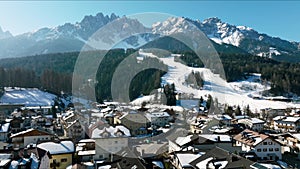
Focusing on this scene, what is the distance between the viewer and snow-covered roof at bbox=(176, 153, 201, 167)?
12.7 metres

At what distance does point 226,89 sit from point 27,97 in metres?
42.4

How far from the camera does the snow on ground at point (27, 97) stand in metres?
41.7

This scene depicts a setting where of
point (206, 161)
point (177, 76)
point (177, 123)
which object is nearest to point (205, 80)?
point (177, 76)

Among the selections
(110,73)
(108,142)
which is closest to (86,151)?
(108,142)

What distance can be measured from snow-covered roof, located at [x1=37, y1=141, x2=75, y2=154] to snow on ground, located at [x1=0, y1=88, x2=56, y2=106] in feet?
95.0

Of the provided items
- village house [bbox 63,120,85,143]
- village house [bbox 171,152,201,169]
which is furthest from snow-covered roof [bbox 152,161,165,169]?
village house [bbox 63,120,85,143]

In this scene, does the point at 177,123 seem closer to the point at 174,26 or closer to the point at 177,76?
the point at 177,76

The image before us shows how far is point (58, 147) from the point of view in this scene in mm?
14836

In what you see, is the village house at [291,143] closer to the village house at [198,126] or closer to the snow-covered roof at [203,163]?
the village house at [198,126]

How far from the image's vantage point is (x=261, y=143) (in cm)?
1770

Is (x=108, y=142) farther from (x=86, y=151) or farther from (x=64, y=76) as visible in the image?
(x=64, y=76)

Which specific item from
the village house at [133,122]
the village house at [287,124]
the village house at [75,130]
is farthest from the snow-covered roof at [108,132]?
the village house at [287,124]

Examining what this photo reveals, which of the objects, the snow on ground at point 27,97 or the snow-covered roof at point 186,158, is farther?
the snow on ground at point 27,97

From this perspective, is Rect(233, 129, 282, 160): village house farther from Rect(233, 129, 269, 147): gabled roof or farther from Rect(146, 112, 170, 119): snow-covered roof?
Rect(146, 112, 170, 119): snow-covered roof
